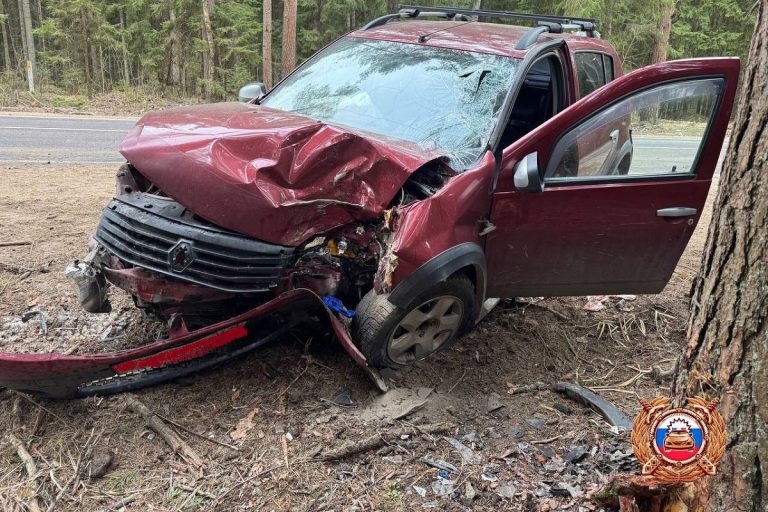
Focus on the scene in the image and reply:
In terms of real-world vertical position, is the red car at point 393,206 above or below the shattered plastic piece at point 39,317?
above

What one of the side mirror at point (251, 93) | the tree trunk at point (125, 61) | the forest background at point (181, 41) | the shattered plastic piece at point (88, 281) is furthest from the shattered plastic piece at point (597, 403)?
the tree trunk at point (125, 61)

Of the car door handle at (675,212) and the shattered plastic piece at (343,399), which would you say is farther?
the car door handle at (675,212)

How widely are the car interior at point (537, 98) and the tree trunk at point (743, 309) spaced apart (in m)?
2.28

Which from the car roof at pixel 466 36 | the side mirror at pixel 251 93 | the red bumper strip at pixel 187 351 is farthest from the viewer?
the side mirror at pixel 251 93

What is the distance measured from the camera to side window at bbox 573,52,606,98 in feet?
14.6

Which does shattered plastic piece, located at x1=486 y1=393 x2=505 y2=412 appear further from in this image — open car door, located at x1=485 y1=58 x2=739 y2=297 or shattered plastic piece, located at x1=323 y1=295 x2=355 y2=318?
shattered plastic piece, located at x1=323 y1=295 x2=355 y2=318

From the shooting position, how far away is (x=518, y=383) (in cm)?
375

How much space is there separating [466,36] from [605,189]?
162cm

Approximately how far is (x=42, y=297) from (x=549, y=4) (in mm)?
22998

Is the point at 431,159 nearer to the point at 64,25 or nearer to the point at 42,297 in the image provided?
the point at 42,297

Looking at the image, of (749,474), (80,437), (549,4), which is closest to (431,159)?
(749,474)

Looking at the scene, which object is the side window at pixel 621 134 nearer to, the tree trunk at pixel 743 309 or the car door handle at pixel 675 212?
the car door handle at pixel 675 212

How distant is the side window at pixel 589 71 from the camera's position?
4445 mm

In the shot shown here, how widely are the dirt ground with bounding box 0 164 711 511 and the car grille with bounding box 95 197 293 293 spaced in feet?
2.61
